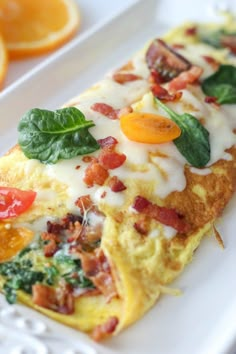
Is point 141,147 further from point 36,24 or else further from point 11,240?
point 36,24

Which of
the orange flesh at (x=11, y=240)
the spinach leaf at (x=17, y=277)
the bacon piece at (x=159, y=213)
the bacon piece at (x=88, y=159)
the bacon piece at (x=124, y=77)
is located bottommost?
the bacon piece at (x=159, y=213)

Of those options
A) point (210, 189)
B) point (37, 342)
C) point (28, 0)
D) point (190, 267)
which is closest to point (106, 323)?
point (37, 342)

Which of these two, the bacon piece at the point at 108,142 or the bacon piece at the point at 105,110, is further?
the bacon piece at the point at 105,110

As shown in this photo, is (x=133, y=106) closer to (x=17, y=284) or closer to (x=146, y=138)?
(x=146, y=138)

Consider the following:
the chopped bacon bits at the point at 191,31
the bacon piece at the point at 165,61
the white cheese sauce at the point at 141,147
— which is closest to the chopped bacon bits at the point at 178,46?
the bacon piece at the point at 165,61

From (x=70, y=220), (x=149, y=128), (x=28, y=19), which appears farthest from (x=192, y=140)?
(x=28, y=19)

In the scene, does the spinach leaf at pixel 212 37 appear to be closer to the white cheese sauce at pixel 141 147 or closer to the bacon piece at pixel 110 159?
the white cheese sauce at pixel 141 147

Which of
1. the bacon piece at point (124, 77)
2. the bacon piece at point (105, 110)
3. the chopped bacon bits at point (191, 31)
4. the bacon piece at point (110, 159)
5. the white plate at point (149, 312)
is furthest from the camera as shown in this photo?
the chopped bacon bits at point (191, 31)
